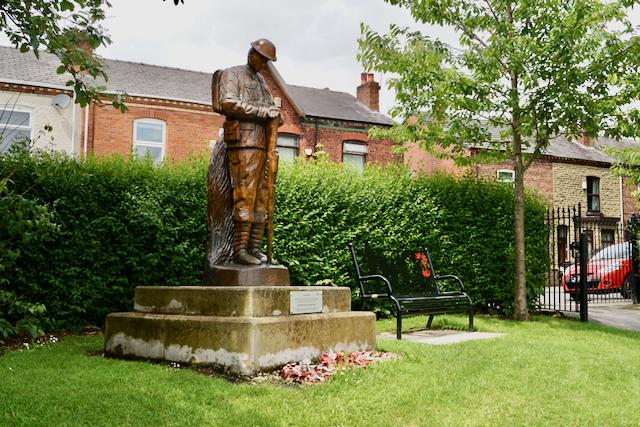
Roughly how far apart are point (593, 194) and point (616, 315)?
61.8 ft

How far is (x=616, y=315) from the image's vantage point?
12.5 metres

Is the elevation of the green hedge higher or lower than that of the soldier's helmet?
lower

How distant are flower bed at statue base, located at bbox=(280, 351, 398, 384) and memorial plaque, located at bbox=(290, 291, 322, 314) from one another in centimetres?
46

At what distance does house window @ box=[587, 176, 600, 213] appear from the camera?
29.5 metres

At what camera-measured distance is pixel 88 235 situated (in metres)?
8.13

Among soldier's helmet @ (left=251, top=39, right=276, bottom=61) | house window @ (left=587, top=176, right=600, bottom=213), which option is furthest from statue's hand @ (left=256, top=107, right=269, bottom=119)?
house window @ (left=587, top=176, right=600, bottom=213)

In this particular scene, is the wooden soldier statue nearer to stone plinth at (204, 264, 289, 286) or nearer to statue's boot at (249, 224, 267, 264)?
statue's boot at (249, 224, 267, 264)

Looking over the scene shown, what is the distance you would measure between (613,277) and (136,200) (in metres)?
13.7

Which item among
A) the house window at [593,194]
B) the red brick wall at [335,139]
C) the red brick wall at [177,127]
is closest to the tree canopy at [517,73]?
the red brick wall at [177,127]

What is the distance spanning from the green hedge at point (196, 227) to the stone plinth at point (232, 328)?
54.6 inches

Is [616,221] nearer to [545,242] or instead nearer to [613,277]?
[613,277]

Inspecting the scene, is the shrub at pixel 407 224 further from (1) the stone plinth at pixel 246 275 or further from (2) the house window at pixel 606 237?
(2) the house window at pixel 606 237

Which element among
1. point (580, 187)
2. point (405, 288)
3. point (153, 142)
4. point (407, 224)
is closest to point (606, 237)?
point (580, 187)

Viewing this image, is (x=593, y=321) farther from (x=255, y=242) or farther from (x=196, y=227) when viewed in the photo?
(x=255, y=242)
